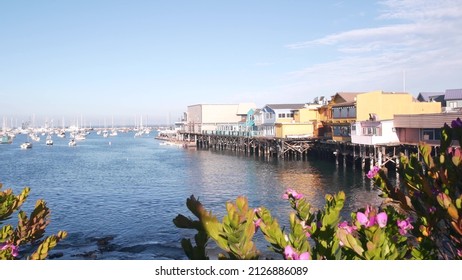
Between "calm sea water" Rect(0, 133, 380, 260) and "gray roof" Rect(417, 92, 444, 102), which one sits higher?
"gray roof" Rect(417, 92, 444, 102)

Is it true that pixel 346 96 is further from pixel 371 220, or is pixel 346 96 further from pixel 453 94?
pixel 371 220

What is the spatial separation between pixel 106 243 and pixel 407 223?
1886cm

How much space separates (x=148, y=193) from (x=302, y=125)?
3409cm

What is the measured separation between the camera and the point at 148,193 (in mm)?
35969

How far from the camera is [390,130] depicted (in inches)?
1613

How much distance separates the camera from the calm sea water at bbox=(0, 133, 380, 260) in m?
21.2

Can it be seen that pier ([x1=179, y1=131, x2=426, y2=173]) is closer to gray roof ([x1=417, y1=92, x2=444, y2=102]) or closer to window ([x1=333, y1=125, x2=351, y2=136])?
window ([x1=333, y1=125, x2=351, y2=136])

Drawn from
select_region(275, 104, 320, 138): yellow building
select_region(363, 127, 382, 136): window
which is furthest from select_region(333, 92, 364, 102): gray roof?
select_region(363, 127, 382, 136): window

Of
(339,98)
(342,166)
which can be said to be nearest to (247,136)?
(339,98)

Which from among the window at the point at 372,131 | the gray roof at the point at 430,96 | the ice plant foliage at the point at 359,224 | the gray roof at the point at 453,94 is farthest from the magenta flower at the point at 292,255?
the gray roof at the point at 430,96

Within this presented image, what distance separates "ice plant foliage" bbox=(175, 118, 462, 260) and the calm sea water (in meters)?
15.0

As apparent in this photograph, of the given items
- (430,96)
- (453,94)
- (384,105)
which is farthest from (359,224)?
(430,96)

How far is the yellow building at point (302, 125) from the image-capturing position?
2479 inches

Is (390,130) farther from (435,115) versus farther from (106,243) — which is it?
(106,243)
